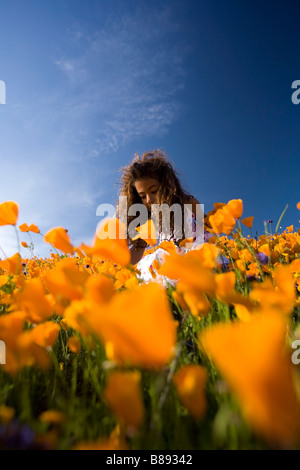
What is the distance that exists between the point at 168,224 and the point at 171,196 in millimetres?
658

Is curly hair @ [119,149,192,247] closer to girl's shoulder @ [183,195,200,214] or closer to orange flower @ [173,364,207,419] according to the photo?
girl's shoulder @ [183,195,200,214]

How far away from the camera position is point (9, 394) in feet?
3.06

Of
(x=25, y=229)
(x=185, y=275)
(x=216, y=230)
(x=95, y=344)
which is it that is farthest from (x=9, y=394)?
(x=25, y=229)

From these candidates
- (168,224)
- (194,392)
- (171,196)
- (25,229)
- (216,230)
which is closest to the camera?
(194,392)

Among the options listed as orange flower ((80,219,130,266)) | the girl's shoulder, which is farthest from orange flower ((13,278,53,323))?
the girl's shoulder

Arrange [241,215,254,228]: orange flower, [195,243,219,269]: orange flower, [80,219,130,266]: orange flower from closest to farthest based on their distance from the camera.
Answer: [80,219,130,266]: orange flower < [195,243,219,269]: orange flower < [241,215,254,228]: orange flower

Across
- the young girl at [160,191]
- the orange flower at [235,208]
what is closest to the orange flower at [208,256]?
the orange flower at [235,208]

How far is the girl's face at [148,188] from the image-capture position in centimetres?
491

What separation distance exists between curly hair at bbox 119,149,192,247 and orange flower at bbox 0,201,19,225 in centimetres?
351

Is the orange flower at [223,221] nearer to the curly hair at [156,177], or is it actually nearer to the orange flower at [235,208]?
the orange flower at [235,208]

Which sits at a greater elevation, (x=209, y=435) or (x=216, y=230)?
(x=216, y=230)

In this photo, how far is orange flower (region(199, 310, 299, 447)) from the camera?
0.33 m

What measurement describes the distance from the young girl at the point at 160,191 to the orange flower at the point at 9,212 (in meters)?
3.39
